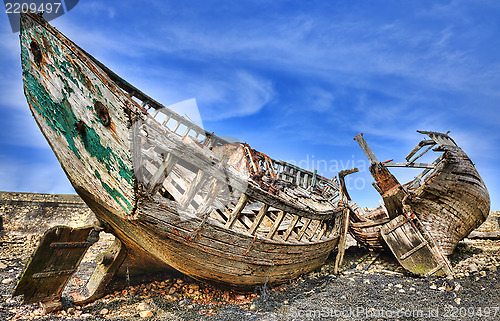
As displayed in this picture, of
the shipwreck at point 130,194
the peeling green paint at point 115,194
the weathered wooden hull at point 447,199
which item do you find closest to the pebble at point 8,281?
the shipwreck at point 130,194

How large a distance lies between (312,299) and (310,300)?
3.3 inches

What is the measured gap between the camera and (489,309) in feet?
14.4

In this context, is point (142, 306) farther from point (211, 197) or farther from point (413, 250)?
point (413, 250)

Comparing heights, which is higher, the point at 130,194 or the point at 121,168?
the point at 121,168

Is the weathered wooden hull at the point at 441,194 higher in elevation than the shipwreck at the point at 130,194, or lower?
higher

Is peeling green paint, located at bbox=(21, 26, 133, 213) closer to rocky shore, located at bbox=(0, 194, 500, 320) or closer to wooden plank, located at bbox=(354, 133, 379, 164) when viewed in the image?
rocky shore, located at bbox=(0, 194, 500, 320)

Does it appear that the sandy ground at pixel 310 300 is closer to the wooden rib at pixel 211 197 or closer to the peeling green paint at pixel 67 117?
the wooden rib at pixel 211 197

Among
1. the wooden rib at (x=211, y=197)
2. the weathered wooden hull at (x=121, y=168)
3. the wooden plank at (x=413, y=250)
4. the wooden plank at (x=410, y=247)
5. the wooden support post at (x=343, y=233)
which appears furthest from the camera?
the wooden support post at (x=343, y=233)

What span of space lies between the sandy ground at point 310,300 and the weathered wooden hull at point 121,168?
0.55m

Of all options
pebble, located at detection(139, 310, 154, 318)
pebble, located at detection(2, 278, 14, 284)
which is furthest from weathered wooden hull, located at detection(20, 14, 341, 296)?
pebble, located at detection(2, 278, 14, 284)

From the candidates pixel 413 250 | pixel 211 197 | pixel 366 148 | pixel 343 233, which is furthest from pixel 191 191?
pixel 413 250

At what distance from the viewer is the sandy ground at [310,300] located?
4.23 meters

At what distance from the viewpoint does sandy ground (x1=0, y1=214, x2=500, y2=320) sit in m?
4.23

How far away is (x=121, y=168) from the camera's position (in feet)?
10.1
